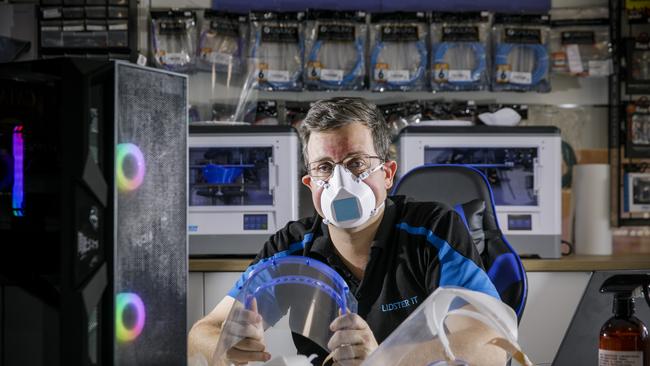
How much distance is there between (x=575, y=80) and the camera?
3742 millimetres

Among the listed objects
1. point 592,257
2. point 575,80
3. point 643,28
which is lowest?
point 592,257

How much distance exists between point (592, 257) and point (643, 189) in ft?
1.95

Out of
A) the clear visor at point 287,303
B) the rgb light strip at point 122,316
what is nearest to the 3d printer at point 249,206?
the clear visor at point 287,303

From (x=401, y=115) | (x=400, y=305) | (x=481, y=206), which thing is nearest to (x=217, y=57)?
(x=401, y=115)

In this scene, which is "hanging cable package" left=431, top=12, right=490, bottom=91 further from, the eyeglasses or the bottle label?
the bottle label

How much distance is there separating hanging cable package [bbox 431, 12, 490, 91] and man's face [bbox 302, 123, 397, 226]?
2.04 m

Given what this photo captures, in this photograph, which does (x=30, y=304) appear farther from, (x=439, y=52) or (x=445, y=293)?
(x=439, y=52)

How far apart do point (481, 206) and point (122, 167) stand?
125 cm

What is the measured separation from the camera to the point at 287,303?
3.67 feet

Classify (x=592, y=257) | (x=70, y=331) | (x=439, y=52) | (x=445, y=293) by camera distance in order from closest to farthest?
(x=70, y=331) < (x=445, y=293) < (x=592, y=257) < (x=439, y=52)

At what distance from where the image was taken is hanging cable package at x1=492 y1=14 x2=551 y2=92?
3.57 meters

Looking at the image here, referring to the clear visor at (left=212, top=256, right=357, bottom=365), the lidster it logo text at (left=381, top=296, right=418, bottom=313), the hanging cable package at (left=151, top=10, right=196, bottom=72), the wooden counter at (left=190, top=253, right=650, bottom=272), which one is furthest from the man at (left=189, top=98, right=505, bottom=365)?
the hanging cable package at (left=151, top=10, right=196, bottom=72)

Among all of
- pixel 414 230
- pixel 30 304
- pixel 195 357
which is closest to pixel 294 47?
pixel 414 230

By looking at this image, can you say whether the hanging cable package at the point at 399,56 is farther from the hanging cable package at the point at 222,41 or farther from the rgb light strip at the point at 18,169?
the rgb light strip at the point at 18,169
